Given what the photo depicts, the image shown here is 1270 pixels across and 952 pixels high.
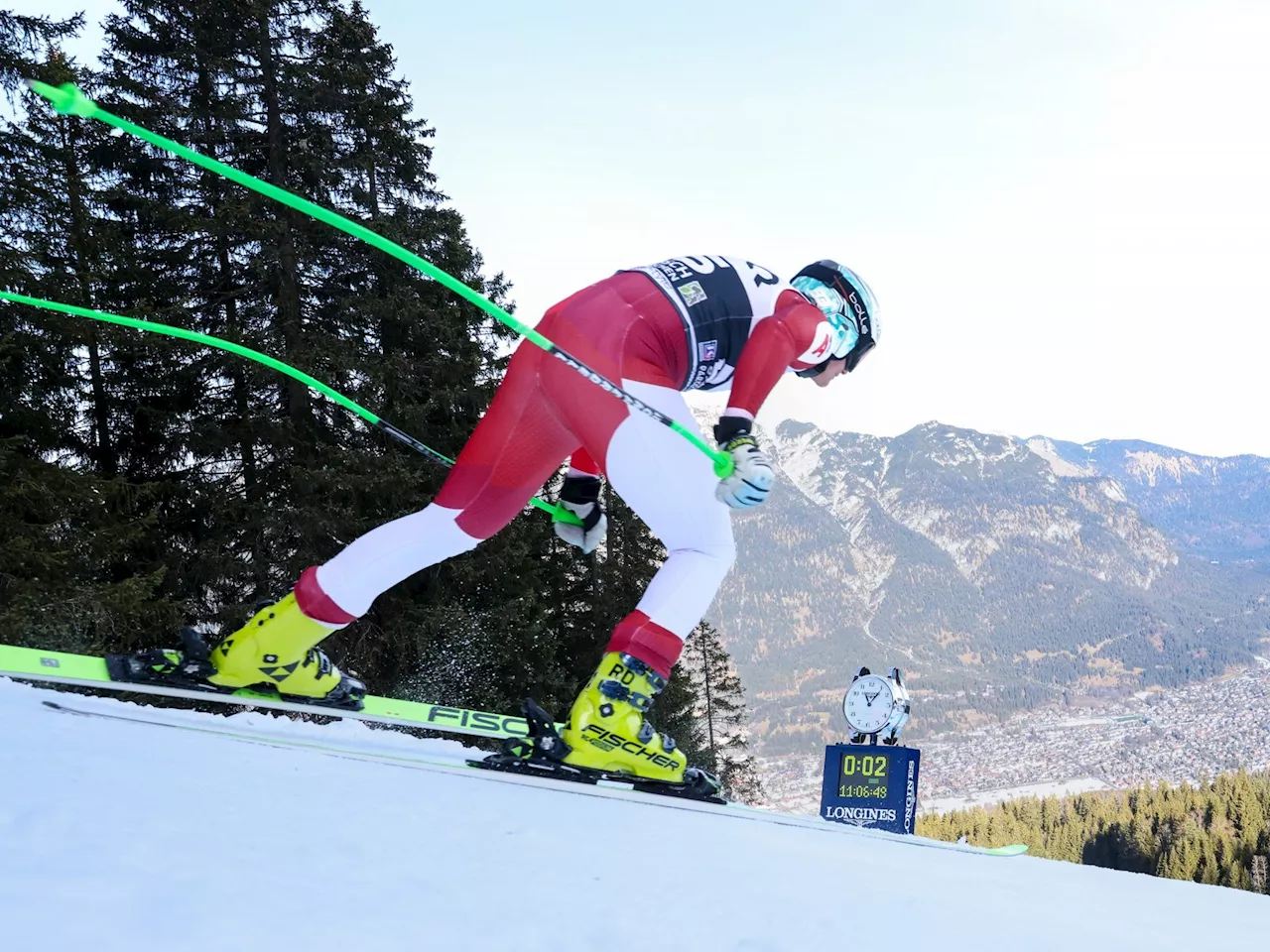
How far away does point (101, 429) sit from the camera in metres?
13.1

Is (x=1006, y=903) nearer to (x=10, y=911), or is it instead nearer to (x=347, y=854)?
(x=347, y=854)

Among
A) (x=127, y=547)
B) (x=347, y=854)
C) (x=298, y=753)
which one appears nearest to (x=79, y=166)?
(x=127, y=547)

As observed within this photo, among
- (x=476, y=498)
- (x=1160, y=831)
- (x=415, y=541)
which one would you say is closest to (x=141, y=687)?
(x=415, y=541)

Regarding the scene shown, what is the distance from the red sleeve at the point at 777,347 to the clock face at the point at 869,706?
20.9 ft

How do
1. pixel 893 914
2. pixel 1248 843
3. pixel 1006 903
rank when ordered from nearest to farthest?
pixel 893 914, pixel 1006 903, pixel 1248 843

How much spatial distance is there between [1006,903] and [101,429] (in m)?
13.8

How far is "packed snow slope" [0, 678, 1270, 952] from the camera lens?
1.29 m

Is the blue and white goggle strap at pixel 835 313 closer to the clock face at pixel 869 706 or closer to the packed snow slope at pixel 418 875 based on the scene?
the packed snow slope at pixel 418 875

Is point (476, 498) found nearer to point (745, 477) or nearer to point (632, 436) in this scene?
point (632, 436)

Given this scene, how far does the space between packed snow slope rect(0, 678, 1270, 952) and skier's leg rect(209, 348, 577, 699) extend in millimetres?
754

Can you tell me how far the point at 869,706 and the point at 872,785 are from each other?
32.9 inches

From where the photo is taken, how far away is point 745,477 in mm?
3129

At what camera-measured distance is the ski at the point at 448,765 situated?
2.88 metres

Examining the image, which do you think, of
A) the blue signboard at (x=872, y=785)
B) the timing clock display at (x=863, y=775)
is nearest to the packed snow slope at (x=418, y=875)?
the blue signboard at (x=872, y=785)
